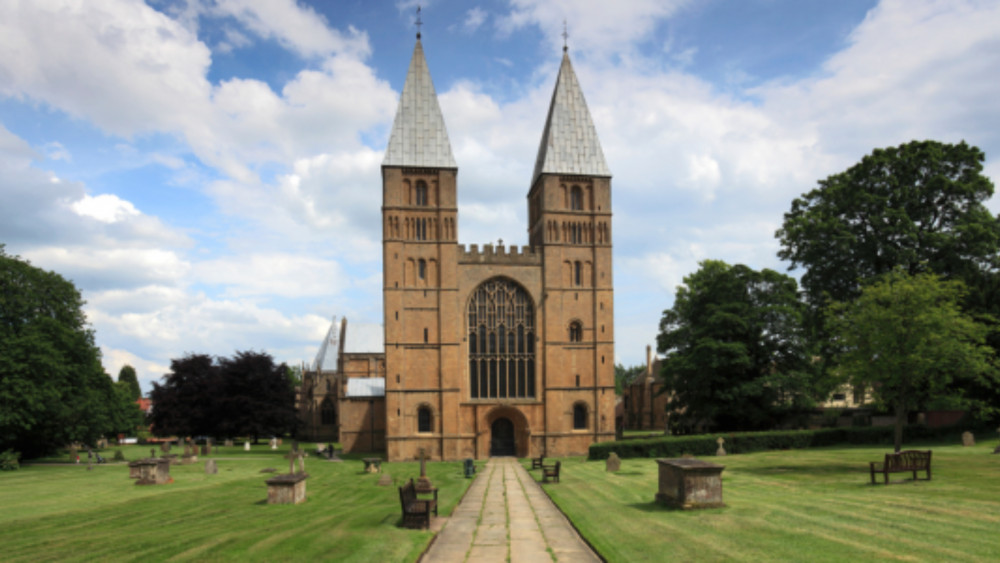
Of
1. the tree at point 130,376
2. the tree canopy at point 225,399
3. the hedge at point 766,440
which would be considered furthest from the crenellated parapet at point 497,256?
the tree at point 130,376

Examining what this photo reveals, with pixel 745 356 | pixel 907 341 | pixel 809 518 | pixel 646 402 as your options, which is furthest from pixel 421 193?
pixel 646 402

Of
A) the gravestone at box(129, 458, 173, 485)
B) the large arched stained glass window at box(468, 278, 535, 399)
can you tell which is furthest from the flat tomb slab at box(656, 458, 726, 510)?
the large arched stained glass window at box(468, 278, 535, 399)

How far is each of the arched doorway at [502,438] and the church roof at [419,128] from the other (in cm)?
1669

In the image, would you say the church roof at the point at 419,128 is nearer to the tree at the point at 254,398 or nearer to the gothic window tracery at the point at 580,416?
the gothic window tracery at the point at 580,416

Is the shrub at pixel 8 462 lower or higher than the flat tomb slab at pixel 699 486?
lower

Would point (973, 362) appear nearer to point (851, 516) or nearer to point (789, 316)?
point (851, 516)

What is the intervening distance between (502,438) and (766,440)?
52.1 feet

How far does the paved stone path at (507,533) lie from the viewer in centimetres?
1274

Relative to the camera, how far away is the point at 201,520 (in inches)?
684

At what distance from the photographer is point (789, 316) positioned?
134 ft

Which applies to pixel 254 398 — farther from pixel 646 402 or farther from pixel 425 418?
pixel 646 402

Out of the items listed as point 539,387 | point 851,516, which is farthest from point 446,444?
point 851,516

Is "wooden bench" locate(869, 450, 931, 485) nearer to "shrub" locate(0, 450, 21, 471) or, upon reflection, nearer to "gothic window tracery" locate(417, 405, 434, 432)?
"gothic window tracery" locate(417, 405, 434, 432)

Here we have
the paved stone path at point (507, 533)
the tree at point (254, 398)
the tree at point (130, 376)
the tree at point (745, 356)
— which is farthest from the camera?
the tree at point (130, 376)
